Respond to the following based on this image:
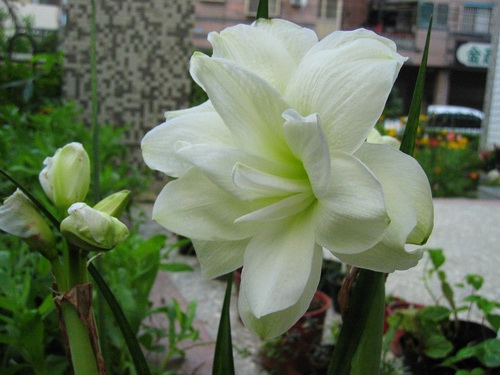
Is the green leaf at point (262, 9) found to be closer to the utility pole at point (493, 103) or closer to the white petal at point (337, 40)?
the white petal at point (337, 40)

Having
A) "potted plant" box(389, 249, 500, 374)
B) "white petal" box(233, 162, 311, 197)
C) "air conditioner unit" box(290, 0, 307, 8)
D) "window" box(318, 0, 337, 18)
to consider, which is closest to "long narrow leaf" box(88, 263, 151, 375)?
"white petal" box(233, 162, 311, 197)

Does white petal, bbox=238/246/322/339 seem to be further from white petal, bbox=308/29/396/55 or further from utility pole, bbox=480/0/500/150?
utility pole, bbox=480/0/500/150

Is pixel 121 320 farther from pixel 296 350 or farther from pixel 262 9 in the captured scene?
pixel 296 350

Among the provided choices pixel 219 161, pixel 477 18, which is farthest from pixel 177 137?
pixel 477 18

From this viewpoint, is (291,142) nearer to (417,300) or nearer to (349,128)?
(349,128)

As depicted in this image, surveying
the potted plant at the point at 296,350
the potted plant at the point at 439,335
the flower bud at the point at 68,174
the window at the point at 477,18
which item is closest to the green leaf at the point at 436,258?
the potted plant at the point at 439,335

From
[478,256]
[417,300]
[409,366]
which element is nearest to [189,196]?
[409,366]
